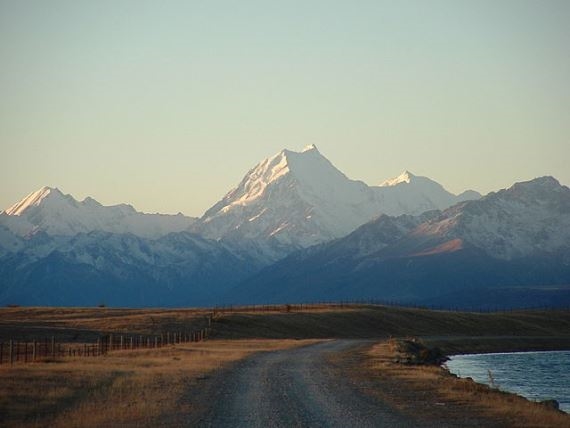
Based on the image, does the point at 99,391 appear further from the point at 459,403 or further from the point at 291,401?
the point at 459,403

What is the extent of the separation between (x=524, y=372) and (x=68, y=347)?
42.7 meters

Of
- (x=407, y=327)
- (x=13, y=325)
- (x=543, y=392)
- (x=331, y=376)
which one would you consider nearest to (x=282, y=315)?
(x=407, y=327)

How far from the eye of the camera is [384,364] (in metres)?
70.2

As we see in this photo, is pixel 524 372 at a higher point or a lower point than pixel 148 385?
lower

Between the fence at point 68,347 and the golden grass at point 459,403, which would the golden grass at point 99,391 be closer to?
the fence at point 68,347

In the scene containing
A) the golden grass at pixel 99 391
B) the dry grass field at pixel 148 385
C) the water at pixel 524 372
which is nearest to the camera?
the golden grass at pixel 99 391

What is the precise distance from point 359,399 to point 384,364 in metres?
25.0

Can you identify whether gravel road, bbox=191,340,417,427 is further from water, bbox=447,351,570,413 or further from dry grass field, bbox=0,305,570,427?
water, bbox=447,351,570,413

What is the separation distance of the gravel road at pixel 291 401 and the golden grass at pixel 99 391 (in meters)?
1.56

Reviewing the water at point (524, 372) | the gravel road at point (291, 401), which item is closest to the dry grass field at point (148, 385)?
the gravel road at point (291, 401)

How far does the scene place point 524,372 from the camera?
3925 inches

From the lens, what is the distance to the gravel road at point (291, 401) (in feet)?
124

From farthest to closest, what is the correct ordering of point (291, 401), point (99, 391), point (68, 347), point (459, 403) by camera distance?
point (68, 347) → point (99, 391) → point (459, 403) → point (291, 401)

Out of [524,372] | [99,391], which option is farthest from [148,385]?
[524,372]
